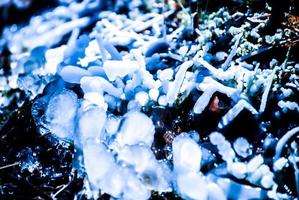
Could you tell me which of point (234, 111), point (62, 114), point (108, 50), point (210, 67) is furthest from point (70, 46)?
point (234, 111)

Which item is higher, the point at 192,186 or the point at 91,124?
the point at 91,124

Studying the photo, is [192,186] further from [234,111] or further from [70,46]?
[70,46]

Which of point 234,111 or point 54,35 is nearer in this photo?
point 234,111

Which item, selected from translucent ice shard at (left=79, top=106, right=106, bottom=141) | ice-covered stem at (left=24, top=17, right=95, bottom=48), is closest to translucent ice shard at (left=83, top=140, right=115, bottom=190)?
translucent ice shard at (left=79, top=106, right=106, bottom=141)

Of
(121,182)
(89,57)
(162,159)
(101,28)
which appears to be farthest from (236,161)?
(101,28)

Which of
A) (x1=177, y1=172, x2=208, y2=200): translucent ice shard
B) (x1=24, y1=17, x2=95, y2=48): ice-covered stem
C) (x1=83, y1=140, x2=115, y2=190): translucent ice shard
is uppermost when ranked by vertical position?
(x1=24, y1=17, x2=95, y2=48): ice-covered stem

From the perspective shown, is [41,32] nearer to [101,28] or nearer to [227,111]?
[101,28]

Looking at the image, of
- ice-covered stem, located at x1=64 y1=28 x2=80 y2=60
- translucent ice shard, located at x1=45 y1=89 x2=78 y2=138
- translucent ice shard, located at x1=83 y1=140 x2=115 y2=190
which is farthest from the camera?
ice-covered stem, located at x1=64 y1=28 x2=80 y2=60

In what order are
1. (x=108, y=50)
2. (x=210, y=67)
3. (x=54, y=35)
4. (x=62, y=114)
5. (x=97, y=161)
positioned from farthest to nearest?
(x=54, y=35), (x=108, y=50), (x=210, y=67), (x=62, y=114), (x=97, y=161)

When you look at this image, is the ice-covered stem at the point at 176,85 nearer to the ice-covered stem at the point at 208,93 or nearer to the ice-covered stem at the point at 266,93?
the ice-covered stem at the point at 208,93

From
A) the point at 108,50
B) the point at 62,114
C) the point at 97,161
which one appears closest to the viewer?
the point at 97,161

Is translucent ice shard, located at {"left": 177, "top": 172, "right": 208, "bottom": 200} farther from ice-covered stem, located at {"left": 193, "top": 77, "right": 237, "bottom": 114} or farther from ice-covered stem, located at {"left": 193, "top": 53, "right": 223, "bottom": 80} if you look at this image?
ice-covered stem, located at {"left": 193, "top": 53, "right": 223, "bottom": 80}
